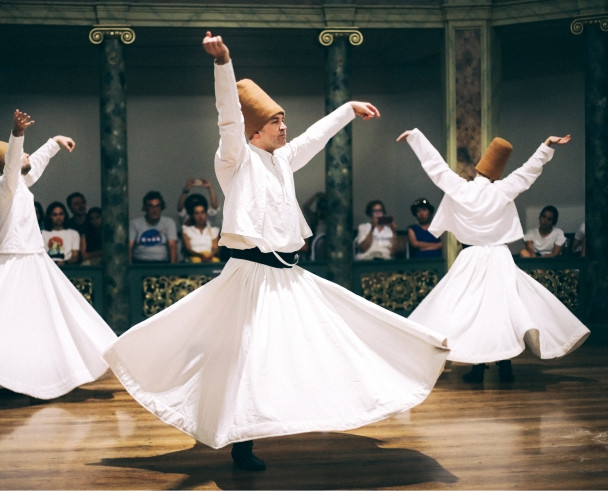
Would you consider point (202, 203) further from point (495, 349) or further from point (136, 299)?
point (495, 349)

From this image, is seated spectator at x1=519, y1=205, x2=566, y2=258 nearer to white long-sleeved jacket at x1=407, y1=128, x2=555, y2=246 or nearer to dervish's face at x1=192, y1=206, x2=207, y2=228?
white long-sleeved jacket at x1=407, y1=128, x2=555, y2=246

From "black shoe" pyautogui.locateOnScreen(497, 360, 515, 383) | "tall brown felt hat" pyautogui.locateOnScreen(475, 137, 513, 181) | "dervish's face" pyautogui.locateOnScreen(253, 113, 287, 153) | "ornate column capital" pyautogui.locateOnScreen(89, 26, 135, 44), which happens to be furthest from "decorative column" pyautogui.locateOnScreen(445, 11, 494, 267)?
"dervish's face" pyautogui.locateOnScreen(253, 113, 287, 153)

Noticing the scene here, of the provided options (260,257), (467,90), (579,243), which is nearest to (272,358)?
(260,257)

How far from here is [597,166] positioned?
852cm

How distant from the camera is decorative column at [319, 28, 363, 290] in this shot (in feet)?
29.6

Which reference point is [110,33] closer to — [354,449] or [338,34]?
[338,34]

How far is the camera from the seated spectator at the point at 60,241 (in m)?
8.98

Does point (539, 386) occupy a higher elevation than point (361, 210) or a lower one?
lower

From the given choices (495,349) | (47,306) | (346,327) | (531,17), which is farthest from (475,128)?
(346,327)

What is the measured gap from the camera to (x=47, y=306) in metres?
6.03

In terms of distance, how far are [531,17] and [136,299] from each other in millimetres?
4720

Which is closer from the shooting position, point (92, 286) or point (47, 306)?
point (47, 306)

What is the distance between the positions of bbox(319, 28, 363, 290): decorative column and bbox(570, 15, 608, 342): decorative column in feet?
7.17

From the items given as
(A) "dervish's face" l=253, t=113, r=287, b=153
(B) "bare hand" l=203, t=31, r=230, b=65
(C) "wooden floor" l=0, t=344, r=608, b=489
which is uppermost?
(B) "bare hand" l=203, t=31, r=230, b=65
